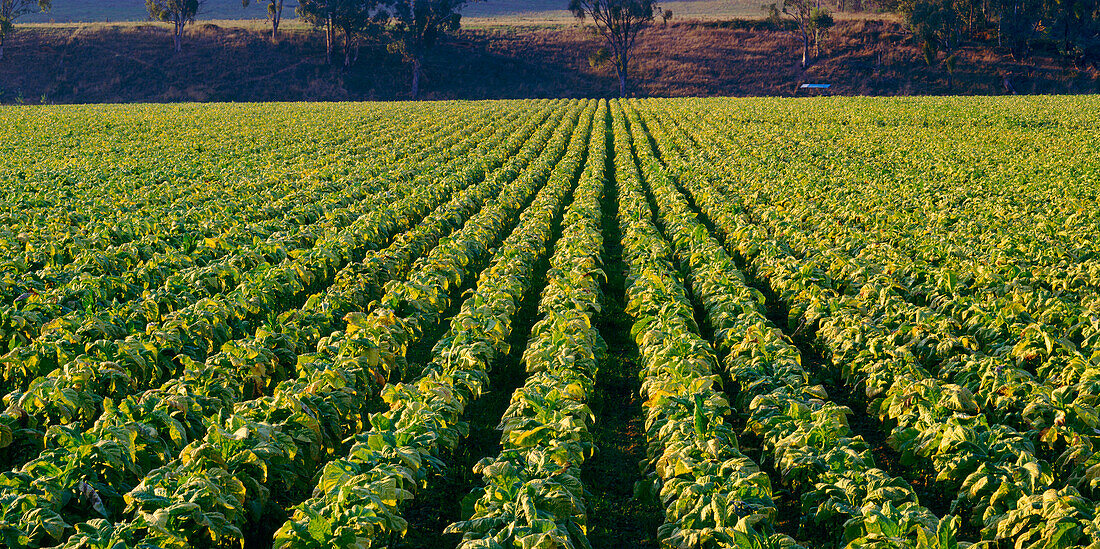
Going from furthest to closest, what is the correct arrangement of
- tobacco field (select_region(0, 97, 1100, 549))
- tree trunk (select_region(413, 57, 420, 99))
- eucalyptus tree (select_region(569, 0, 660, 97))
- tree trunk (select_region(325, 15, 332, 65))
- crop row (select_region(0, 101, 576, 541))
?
tree trunk (select_region(325, 15, 332, 65)), tree trunk (select_region(413, 57, 420, 99)), eucalyptus tree (select_region(569, 0, 660, 97)), crop row (select_region(0, 101, 576, 541)), tobacco field (select_region(0, 97, 1100, 549))

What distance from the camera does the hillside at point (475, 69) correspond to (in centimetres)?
7862

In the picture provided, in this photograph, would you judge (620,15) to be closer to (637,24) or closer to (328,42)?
(637,24)

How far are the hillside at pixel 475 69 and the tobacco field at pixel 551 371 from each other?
6939 centimetres

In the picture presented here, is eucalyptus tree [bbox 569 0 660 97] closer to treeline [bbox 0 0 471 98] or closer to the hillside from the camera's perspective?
the hillside

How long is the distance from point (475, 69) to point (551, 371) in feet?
277

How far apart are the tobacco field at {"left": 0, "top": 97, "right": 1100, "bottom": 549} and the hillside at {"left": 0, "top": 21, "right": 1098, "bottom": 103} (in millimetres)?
69386

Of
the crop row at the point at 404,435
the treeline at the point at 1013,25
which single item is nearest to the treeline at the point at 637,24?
the treeline at the point at 1013,25

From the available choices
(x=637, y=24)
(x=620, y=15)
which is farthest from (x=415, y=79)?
(x=637, y=24)

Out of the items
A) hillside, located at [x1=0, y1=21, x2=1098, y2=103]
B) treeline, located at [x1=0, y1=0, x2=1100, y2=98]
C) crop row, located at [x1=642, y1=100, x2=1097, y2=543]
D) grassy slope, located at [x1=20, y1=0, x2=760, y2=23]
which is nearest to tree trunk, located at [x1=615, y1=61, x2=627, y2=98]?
treeline, located at [x1=0, y1=0, x2=1100, y2=98]

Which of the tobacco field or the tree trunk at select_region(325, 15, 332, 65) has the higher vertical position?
the tree trunk at select_region(325, 15, 332, 65)

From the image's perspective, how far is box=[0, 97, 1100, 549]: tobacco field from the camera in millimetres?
4969

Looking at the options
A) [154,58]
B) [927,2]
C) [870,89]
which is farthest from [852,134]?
[154,58]

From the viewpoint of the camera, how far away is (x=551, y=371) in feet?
23.2

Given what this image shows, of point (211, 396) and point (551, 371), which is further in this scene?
point (551, 371)
